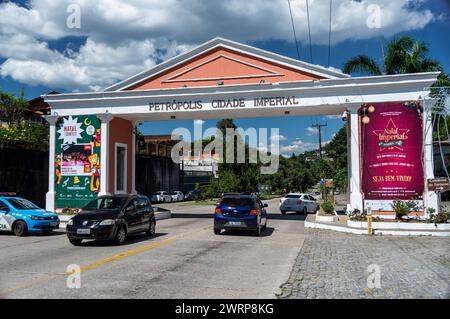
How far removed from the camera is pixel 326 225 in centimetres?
1884

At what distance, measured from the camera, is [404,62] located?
26.9 metres

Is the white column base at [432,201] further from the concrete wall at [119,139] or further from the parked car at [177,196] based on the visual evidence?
the parked car at [177,196]

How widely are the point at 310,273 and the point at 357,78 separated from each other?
12353mm

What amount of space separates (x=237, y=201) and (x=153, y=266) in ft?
22.1

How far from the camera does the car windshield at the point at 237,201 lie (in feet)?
52.3

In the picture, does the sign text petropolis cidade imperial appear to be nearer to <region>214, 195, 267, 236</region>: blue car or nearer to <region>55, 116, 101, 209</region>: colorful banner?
<region>55, 116, 101, 209</region>: colorful banner

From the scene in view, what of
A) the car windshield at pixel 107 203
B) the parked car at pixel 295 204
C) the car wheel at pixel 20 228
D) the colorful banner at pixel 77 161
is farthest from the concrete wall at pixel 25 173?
the parked car at pixel 295 204

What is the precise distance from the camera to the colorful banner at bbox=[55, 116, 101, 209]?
2269 cm

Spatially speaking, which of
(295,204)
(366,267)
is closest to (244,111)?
(295,204)

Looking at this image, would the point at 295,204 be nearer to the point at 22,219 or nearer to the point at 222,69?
the point at 222,69

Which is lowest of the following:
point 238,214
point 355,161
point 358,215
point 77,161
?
point 358,215

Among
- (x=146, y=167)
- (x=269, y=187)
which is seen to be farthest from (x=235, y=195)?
(x=269, y=187)

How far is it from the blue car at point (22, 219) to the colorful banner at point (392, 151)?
12.9m

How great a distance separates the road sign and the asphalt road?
6.06 metres
